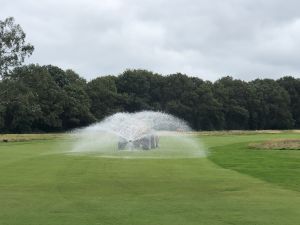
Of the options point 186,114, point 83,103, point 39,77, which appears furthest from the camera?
point 186,114

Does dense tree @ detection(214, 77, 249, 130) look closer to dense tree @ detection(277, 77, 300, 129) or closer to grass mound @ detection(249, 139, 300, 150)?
dense tree @ detection(277, 77, 300, 129)

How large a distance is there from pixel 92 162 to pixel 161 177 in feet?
32.1

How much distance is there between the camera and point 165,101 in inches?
6801

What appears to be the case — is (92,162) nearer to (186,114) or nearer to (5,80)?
(5,80)

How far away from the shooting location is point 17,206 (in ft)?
53.9

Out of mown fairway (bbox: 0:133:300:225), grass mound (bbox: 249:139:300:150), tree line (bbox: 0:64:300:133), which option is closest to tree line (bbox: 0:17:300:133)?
tree line (bbox: 0:64:300:133)

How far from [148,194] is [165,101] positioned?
15356 centimetres

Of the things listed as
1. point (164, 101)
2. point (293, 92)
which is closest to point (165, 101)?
point (164, 101)

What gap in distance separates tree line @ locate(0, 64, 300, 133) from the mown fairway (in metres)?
93.2

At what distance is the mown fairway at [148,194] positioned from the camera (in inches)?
570

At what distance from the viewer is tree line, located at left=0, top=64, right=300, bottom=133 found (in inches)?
5236

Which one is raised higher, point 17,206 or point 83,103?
point 83,103

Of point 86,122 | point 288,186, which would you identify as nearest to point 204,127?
point 86,122

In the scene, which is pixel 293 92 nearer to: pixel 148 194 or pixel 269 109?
pixel 269 109
